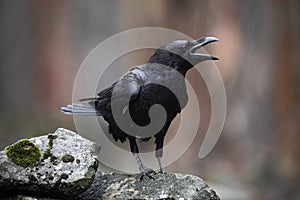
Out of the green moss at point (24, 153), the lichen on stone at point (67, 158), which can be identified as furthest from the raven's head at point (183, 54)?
the green moss at point (24, 153)

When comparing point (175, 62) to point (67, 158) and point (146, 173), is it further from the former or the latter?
point (67, 158)

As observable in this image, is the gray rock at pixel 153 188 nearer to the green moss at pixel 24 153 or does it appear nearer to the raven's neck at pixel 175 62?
the green moss at pixel 24 153

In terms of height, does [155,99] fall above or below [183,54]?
below

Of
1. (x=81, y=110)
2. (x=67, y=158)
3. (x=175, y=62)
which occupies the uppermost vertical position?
(x=175, y=62)

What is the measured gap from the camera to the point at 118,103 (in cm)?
308

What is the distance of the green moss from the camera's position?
284 centimetres

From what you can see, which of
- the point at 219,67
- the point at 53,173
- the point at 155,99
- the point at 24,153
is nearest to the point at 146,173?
the point at 155,99

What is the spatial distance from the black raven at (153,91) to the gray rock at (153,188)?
9cm

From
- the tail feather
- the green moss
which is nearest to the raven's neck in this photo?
the tail feather

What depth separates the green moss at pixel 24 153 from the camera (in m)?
Answer: 2.84

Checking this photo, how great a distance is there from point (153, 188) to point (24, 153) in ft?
2.12

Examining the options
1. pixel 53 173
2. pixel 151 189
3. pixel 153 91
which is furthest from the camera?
pixel 153 91

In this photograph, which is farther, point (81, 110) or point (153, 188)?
point (81, 110)

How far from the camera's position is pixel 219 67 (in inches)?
231
